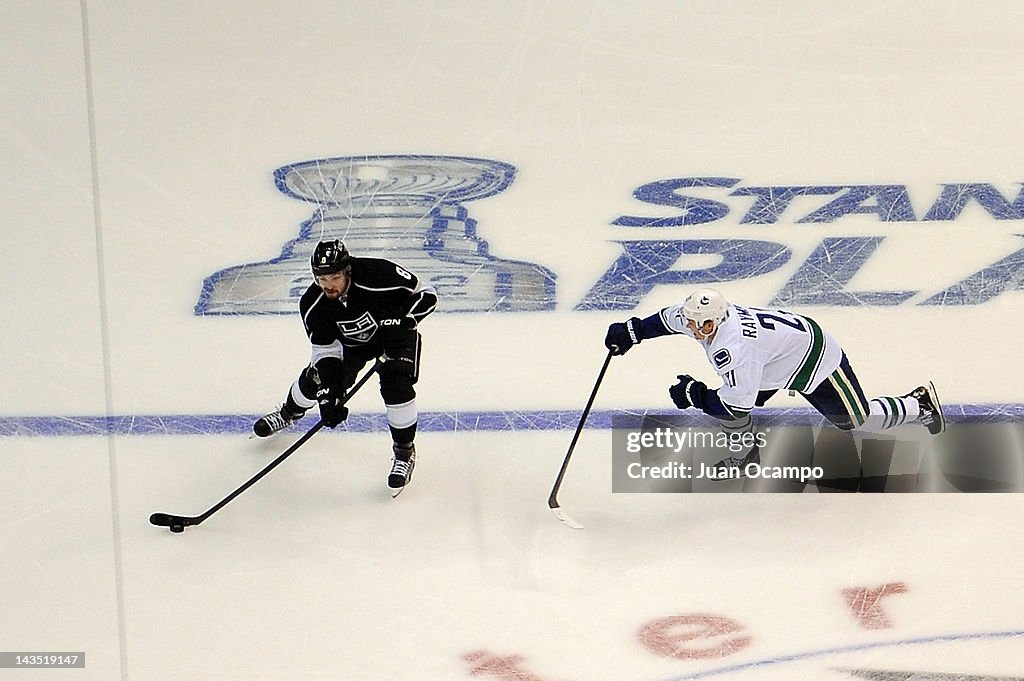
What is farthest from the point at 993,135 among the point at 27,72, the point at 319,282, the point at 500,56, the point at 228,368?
the point at 27,72

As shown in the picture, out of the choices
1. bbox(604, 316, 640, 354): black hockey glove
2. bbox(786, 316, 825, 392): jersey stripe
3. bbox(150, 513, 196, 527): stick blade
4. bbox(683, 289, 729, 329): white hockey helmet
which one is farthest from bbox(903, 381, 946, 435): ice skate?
bbox(150, 513, 196, 527): stick blade

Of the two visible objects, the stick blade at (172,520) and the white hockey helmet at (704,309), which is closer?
the white hockey helmet at (704,309)

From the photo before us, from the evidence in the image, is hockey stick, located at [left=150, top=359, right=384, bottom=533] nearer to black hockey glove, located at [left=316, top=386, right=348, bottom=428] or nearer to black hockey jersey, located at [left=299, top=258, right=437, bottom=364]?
black hockey glove, located at [left=316, top=386, right=348, bottom=428]

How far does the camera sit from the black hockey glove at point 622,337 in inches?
80.4

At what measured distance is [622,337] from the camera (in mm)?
2049

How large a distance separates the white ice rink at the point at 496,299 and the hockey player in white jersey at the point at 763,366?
5 centimetres

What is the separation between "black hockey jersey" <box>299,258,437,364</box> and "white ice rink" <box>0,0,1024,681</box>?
51 millimetres

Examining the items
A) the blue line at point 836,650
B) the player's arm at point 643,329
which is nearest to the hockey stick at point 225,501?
the player's arm at point 643,329

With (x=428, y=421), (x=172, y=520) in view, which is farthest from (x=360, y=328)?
(x=172, y=520)

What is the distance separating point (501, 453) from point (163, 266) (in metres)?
0.90

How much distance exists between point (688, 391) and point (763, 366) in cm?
17

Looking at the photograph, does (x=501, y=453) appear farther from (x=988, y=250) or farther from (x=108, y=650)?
(x=988, y=250)

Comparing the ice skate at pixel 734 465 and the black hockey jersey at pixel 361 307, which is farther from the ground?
the black hockey jersey at pixel 361 307

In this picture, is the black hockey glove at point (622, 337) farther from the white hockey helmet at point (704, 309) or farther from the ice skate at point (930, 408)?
the ice skate at point (930, 408)
